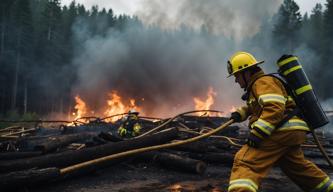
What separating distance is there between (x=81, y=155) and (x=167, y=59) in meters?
35.4

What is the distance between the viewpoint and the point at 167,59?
1594 inches

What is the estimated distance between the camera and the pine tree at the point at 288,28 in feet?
127

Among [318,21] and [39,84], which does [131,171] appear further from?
[318,21]

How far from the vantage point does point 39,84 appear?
127 feet

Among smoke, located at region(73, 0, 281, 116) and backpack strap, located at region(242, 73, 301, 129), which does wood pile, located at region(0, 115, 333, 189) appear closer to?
backpack strap, located at region(242, 73, 301, 129)

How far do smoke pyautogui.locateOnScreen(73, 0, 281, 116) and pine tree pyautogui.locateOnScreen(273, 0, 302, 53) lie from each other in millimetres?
3661

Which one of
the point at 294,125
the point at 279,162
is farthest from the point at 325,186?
the point at 294,125

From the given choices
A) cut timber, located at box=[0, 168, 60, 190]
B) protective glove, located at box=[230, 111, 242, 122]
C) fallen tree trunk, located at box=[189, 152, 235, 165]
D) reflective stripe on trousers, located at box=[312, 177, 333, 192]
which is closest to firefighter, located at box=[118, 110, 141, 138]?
fallen tree trunk, located at box=[189, 152, 235, 165]

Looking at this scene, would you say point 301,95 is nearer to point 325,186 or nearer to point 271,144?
point 271,144

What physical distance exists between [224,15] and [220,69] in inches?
287

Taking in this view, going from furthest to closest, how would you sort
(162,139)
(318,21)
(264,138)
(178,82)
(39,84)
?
(318,21)
(178,82)
(39,84)
(162,139)
(264,138)

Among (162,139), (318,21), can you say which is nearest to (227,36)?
(318,21)

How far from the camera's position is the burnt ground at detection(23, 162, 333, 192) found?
522 cm

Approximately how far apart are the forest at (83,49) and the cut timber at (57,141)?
86.7 ft
